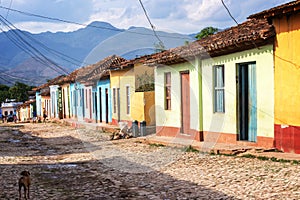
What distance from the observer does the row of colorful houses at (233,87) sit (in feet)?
34.8

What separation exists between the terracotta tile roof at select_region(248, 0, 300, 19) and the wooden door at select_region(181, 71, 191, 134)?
16.7 feet

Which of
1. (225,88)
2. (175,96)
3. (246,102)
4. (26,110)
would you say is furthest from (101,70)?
(26,110)

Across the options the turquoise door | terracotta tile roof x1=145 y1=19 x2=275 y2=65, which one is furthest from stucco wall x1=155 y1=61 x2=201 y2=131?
the turquoise door

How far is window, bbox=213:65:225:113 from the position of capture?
13.7 meters

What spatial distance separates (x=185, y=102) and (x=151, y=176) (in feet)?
21.8

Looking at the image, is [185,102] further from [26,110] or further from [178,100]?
[26,110]

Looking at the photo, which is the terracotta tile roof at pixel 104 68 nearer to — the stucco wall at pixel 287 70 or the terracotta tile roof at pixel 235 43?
the terracotta tile roof at pixel 235 43

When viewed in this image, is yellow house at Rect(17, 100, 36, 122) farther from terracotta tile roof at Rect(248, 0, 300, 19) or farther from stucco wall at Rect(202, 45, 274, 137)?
terracotta tile roof at Rect(248, 0, 300, 19)

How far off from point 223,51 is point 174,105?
4.31m

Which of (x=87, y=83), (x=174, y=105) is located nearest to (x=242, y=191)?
(x=174, y=105)

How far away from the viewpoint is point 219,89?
45.2ft

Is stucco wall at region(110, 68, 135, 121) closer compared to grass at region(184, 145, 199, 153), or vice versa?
grass at region(184, 145, 199, 153)

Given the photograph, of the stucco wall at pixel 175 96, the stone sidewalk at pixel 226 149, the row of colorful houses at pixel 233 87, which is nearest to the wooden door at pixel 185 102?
the row of colorful houses at pixel 233 87

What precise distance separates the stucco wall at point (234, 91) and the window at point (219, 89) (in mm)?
134
